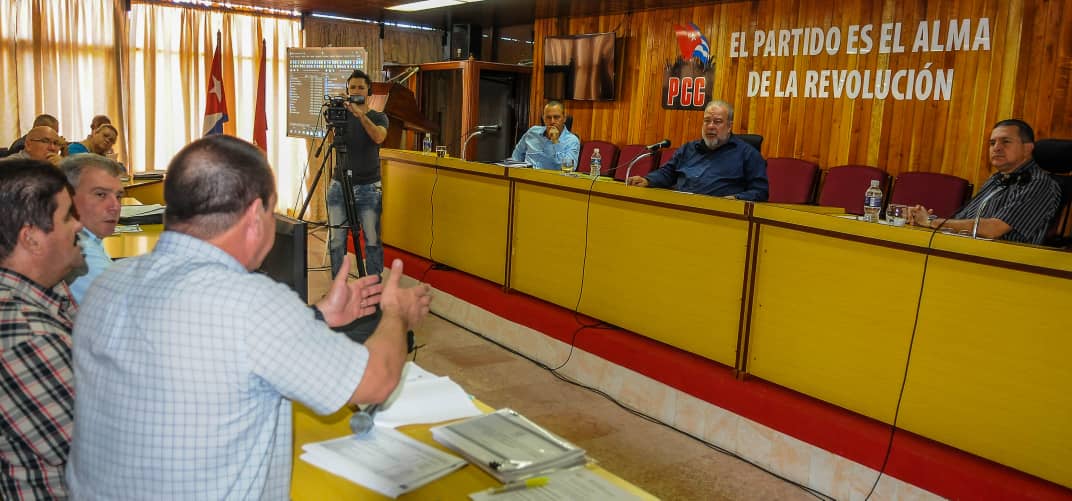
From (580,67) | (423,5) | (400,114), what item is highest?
(423,5)

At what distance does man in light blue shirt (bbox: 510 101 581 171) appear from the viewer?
5.96 meters

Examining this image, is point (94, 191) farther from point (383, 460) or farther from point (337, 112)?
point (337, 112)

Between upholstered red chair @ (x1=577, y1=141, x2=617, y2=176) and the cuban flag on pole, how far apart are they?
367cm

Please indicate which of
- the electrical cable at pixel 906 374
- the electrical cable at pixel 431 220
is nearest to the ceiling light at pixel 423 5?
the electrical cable at pixel 431 220

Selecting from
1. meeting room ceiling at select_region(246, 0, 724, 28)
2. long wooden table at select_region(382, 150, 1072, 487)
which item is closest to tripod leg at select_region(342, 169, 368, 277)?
long wooden table at select_region(382, 150, 1072, 487)

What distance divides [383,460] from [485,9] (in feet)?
22.6

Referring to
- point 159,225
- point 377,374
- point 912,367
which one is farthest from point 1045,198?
point 159,225

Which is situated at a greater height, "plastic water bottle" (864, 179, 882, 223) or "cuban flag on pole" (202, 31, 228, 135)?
"cuban flag on pole" (202, 31, 228, 135)

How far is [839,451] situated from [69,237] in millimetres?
2577

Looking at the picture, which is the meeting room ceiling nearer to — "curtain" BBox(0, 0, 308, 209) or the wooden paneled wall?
the wooden paneled wall

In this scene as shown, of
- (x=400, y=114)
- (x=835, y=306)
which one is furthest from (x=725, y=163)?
(x=400, y=114)

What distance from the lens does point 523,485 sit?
1400mm

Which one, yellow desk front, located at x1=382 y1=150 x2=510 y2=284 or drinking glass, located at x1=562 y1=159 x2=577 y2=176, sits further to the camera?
yellow desk front, located at x1=382 y1=150 x2=510 y2=284

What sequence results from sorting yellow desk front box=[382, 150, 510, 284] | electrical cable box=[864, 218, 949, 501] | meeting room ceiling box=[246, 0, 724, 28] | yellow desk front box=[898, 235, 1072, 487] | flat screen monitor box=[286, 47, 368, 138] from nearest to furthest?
1. yellow desk front box=[898, 235, 1072, 487]
2. electrical cable box=[864, 218, 949, 501]
3. yellow desk front box=[382, 150, 510, 284]
4. meeting room ceiling box=[246, 0, 724, 28]
5. flat screen monitor box=[286, 47, 368, 138]
